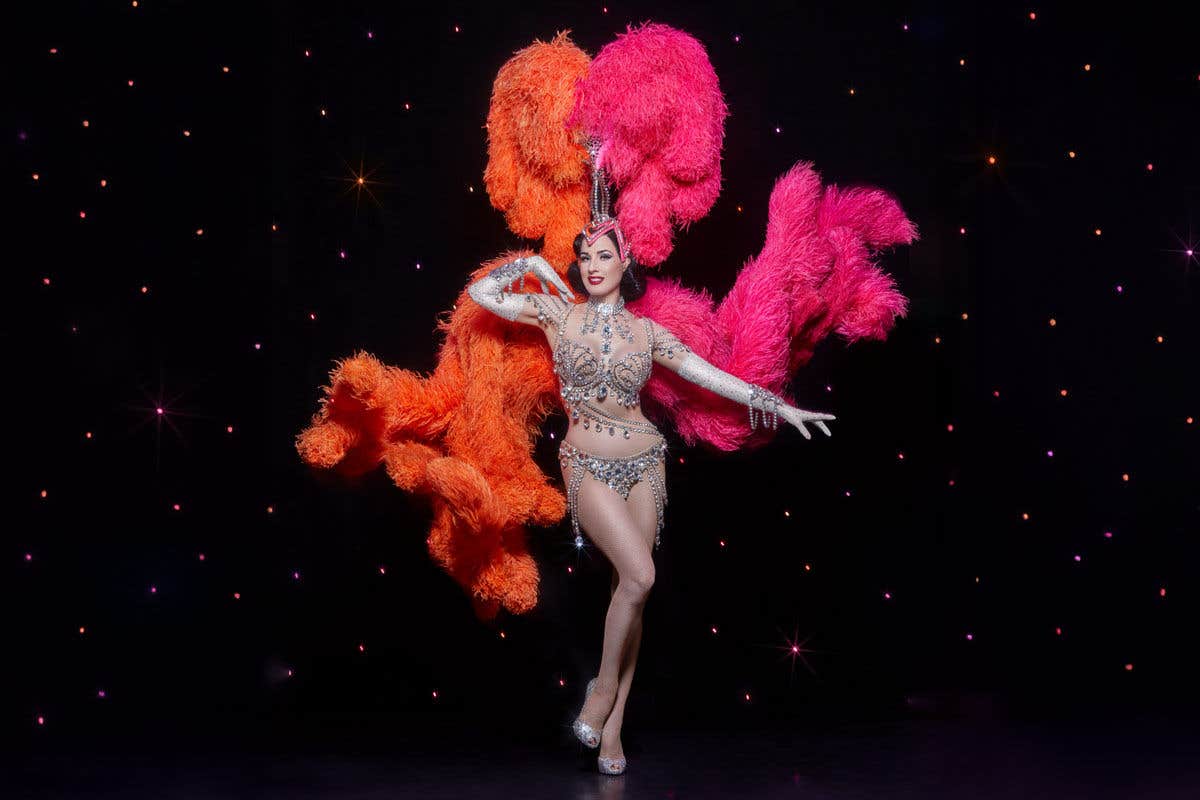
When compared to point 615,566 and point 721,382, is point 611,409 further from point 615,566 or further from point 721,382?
point 615,566

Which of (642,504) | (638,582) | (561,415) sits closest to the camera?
(638,582)

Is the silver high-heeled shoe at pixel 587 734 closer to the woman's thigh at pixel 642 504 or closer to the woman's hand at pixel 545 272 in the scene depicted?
the woman's thigh at pixel 642 504

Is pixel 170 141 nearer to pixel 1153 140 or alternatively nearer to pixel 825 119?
pixel 825 119

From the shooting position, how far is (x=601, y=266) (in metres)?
3.89

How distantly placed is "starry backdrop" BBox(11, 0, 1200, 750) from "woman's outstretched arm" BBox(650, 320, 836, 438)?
24.8 inches

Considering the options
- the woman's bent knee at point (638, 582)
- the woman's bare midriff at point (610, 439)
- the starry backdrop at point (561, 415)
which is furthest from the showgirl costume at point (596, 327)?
the starry backdrop at point (561, 415)

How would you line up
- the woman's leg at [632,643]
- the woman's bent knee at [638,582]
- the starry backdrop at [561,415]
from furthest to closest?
the starry backdrop at [561,415], the woman's leg at [632,643], the woman's bent knee at [638,582]

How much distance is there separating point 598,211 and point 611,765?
1.45m

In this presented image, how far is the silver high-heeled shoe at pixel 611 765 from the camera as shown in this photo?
3945 millimetres

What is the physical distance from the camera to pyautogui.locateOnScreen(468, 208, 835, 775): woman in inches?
152

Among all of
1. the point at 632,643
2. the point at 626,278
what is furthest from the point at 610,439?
the point at 632,643

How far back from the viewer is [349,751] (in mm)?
4148

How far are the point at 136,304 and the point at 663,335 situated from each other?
1649 mm

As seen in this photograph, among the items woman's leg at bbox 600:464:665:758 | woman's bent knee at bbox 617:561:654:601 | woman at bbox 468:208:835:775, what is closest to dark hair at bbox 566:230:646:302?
woman at bbox 468:208:835:775
